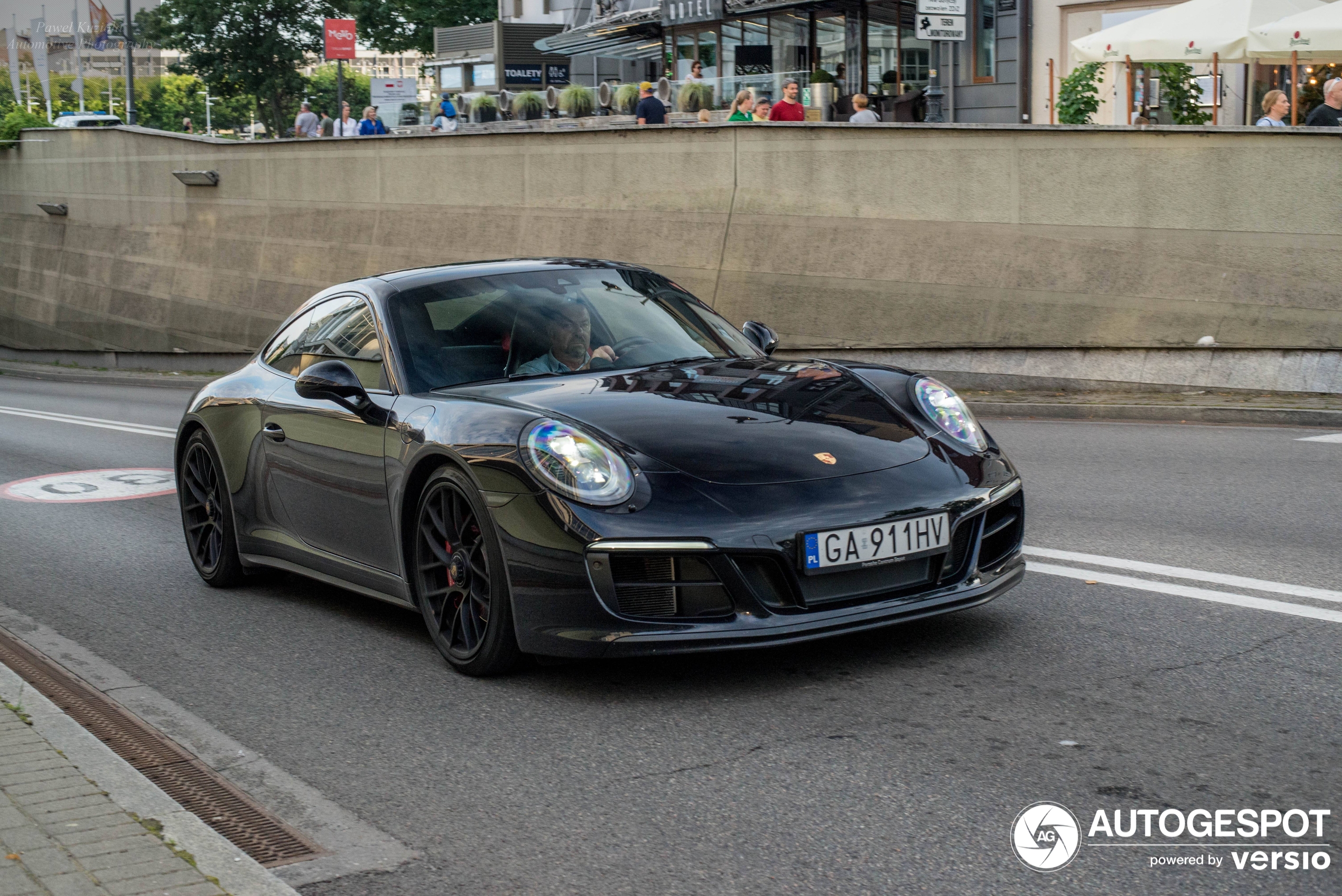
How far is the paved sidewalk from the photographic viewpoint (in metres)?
3.28

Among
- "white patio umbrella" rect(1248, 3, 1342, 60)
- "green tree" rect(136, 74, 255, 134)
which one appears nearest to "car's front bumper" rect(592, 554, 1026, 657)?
"white patio umbrella" rect(1248, 3, 1342, 60)

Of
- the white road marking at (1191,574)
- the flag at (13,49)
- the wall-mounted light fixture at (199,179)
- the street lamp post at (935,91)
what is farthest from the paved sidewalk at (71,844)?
the flag at (13,49)

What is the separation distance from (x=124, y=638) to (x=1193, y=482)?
5.68m

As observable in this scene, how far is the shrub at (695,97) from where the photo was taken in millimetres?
24312

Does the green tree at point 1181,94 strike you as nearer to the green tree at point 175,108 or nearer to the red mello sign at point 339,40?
the red mello sign at point 339,40

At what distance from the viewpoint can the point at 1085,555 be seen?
6.59 m

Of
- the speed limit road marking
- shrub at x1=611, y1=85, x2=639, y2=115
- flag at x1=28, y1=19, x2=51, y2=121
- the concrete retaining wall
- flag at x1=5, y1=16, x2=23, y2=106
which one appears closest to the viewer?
the speed limit road marking

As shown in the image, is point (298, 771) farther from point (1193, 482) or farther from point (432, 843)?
point (1193, 482)

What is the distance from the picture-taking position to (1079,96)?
19.0 m

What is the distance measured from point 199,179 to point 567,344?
1113 inches

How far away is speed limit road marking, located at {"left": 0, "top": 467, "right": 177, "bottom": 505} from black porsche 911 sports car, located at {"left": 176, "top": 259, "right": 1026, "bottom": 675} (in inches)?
188

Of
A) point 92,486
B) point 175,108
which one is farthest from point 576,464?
point 175,108

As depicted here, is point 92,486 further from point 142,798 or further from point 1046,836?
point 1046,836

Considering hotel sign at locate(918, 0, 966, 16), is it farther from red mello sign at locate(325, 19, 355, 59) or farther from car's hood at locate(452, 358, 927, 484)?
→ red mello sign at locate(325, 19, 355, 59)
